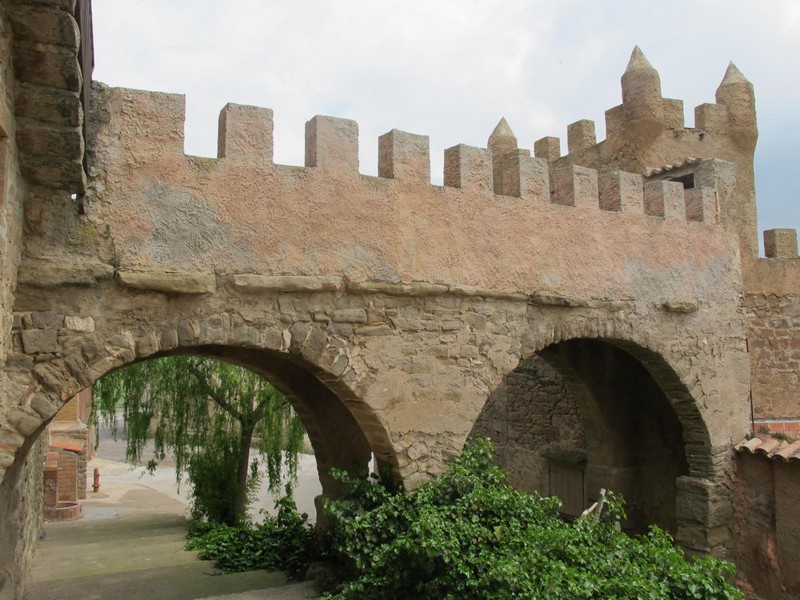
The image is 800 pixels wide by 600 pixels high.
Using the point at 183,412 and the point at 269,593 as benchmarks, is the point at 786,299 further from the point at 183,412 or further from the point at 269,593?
the point at 183,412

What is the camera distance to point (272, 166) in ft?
17.2

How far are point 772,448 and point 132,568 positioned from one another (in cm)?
725

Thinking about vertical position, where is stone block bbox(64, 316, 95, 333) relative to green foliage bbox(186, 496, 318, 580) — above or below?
above

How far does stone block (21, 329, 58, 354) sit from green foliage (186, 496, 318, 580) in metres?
3.69

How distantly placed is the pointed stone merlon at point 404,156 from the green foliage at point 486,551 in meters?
2.47

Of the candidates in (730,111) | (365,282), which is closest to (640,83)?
(730,111)

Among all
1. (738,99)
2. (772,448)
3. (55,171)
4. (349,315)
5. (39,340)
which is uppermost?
(738,99)

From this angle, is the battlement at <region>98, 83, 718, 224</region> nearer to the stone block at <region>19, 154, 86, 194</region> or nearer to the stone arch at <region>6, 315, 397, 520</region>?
the stone block at <region>19, 154, 86, 194</region>

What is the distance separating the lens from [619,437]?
8633 mm

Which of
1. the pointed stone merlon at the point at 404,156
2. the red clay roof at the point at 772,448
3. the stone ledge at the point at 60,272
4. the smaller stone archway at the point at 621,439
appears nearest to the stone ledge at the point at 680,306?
the smaller stone archway at the point at 621,439

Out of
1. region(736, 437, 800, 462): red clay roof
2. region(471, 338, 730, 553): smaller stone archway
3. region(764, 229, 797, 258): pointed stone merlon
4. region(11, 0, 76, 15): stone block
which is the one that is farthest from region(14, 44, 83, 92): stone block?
region(764, 229, 797, 258): pointed stone merlon

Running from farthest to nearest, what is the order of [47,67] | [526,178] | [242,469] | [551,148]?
[242,469], [551,148], [526,178], [47,67]

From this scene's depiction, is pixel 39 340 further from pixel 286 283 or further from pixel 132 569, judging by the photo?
pixel 132 569

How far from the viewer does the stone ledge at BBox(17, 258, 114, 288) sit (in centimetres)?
428
